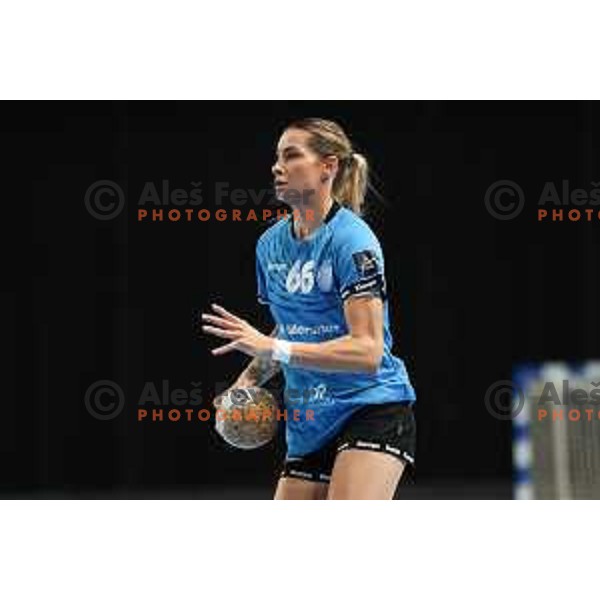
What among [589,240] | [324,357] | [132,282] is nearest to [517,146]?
[589,240]

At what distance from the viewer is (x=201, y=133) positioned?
10461 mm

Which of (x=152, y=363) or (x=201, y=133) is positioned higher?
Result: (x=201, y=133)

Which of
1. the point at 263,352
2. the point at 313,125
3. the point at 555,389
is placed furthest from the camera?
the point at 555,389

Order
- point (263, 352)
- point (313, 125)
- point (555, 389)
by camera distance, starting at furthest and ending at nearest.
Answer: point (555, 389), point (313, 125), point (263, 352)

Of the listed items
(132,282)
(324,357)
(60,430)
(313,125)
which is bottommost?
(60,430)

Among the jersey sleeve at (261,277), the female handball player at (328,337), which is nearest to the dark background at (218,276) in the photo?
the jersey sleeve at (261,277)

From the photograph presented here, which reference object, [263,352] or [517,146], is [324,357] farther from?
[517,146]

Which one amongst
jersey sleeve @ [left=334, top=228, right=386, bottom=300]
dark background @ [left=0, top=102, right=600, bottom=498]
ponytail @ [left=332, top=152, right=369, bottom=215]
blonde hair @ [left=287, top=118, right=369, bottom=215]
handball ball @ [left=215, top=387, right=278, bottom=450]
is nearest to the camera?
jersey sleeve @ [left=334, top=228, right=386, bottom=300]

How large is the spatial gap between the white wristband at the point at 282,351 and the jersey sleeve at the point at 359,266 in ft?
1.36

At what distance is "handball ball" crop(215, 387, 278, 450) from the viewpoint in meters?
6.45

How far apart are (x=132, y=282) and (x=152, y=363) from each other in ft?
2.57

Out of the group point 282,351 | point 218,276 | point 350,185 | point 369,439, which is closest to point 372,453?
point 369,439

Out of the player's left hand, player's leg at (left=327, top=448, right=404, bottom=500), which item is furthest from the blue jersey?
the player's left hand

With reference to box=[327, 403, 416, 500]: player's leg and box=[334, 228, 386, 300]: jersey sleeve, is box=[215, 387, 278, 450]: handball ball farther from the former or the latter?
box=[334, 228, 386, 300]: jersey sleeve
